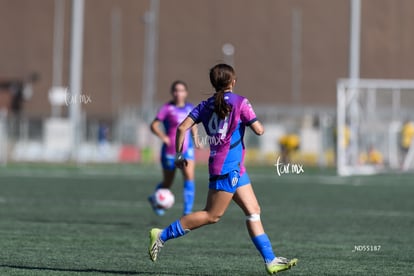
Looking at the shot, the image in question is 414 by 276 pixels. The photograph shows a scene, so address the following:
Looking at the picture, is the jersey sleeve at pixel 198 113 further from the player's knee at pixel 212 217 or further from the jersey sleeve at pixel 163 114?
the jersey sleeve at pixel 163 114

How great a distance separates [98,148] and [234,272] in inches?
1473

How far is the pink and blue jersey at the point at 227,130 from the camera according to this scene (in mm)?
9633

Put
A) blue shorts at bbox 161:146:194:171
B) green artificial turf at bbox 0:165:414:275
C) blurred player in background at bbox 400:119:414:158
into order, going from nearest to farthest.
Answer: green artificial turf at bbox 0:165:414:275
blue shorts at bbox 161:146:194:171
blurred player in background at bbox 400:119:414:158

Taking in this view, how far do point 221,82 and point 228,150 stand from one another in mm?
643

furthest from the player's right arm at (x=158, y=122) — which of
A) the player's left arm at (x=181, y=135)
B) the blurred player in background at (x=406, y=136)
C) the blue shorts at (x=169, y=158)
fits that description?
the blurred player in background at (x=406, y=136)

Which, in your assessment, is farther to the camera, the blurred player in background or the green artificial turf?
the blurred player in background

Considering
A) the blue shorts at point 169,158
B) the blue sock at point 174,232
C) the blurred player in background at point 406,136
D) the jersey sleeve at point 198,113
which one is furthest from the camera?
the blurred player in background at point 406,136

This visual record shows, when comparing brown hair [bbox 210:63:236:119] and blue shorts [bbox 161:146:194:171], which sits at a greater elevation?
brown hair [bbox 210:63:236:119]

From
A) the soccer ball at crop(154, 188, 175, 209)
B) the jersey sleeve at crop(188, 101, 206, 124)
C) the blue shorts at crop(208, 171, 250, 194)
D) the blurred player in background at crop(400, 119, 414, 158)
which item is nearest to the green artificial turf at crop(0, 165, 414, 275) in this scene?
the soccer ball at crop(154, 188, 175, 209)

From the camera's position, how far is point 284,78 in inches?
2437

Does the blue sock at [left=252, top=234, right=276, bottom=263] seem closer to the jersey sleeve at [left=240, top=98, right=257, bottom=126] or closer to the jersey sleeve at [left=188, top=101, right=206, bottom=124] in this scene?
the jersey sleeve at [left=240, top=98, right=257, bottom=126]

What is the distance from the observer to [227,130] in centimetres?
969

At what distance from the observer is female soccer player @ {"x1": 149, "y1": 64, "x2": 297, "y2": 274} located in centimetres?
962

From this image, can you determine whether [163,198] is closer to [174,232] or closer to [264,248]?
[174,232]
